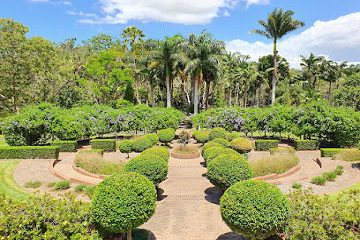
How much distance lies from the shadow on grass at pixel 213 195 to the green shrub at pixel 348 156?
10.7 meters

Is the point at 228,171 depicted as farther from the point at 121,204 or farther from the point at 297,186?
the point at 121,204

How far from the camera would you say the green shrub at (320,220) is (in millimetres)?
7344

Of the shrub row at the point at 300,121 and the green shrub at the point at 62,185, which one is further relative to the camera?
the shrub row at the point at 300,121

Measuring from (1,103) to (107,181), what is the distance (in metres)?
42.1

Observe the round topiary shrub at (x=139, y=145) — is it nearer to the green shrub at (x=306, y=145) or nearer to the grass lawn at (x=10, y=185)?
the grass lawn at (x=10, y=185)

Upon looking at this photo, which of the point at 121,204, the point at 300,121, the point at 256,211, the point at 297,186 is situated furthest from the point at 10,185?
the point at 300,121

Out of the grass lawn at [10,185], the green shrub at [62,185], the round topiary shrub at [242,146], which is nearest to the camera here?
the grass lawn at [10,185]

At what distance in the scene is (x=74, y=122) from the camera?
86.9 ft

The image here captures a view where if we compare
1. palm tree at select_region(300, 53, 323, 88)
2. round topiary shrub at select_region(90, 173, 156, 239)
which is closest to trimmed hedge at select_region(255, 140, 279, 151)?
round topiary shrub at select_region(90, 173, 156, 239)

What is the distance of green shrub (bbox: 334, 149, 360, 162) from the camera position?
780 inches

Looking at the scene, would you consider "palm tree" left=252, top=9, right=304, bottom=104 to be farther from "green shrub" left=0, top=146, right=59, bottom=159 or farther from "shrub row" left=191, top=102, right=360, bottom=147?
"green shrub" left=0, top=146, right=59, bottom=159

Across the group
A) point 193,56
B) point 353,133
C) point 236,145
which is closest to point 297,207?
point 236,145

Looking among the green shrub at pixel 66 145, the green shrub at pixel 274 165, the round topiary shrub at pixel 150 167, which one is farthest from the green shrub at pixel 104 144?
the round topiary shrub at pixel 150 167

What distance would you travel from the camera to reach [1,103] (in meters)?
43.0
